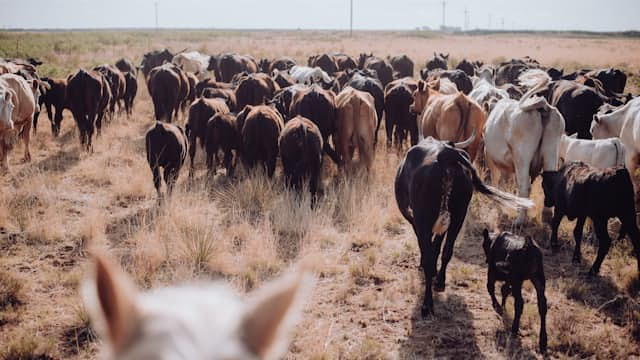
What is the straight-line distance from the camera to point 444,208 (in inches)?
200

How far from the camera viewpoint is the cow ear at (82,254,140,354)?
2.76 feet

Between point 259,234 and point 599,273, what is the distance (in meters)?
4.27

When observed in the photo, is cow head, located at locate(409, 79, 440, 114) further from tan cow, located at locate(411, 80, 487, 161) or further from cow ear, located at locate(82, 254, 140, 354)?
cow ear, located at locate(82, 254, 140, 354)

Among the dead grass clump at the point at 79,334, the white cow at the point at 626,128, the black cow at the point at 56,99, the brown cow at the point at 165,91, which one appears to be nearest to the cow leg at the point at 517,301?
the dead grass clump at the point at 79,334

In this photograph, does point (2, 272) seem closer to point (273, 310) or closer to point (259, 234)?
point (259, 234)

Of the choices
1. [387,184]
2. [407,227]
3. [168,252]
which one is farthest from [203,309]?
[387,184]

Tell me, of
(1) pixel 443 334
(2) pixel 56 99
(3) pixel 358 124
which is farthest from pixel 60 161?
(1) pixel 443 334

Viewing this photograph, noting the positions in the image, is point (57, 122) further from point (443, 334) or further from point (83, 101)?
point (443, 334)

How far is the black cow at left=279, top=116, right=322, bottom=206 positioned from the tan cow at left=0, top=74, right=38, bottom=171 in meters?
4.83

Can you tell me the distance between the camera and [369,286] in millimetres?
5957

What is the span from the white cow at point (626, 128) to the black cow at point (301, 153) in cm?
460

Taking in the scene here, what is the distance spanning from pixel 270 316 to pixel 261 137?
318 inches

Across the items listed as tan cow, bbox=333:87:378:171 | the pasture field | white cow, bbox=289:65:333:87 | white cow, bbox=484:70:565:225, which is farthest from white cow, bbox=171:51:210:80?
white cow, bbox=484:70:565:225

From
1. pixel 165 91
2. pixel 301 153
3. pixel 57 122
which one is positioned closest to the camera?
pixel 301 153
